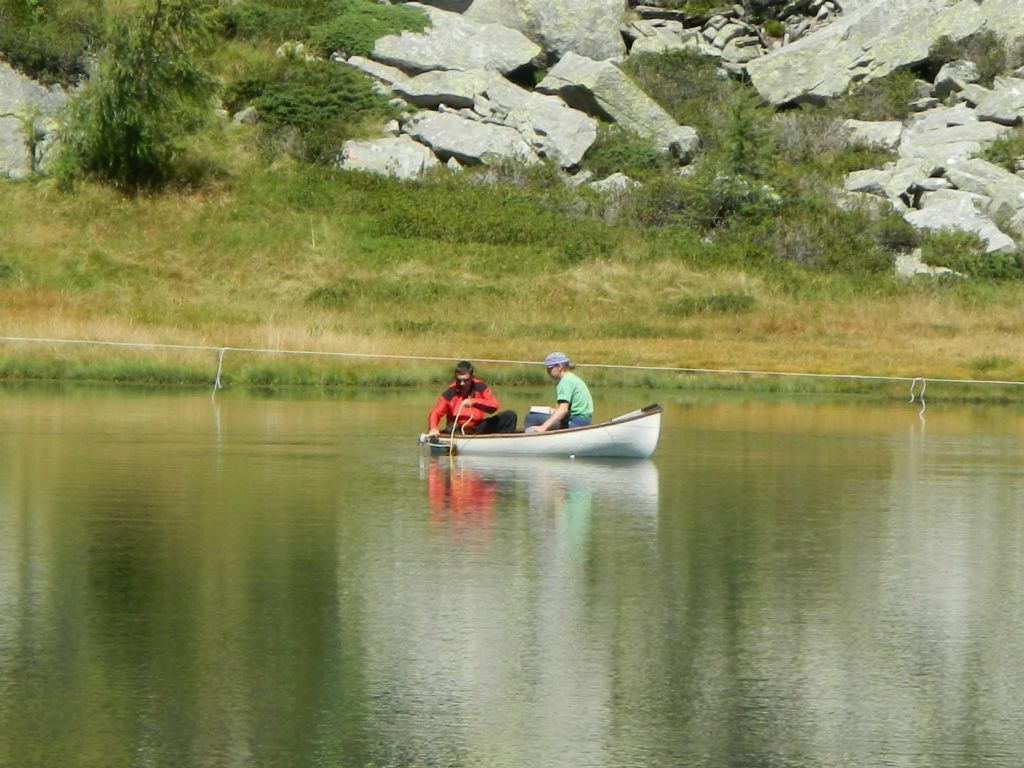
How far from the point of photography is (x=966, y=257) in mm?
52656

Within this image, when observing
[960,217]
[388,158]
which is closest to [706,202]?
[960,217]

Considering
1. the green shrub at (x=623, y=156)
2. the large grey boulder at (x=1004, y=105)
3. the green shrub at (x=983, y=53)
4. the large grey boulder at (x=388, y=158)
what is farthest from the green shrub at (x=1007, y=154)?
the large grey boulder at (x=388, y=158)

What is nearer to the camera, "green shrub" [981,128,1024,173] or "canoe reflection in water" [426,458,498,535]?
"canoe reflection in water" [426,458,498,535]

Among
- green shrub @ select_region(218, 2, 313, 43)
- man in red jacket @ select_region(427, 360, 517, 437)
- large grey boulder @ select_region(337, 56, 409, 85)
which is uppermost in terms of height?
green shrub @ select_region(218, 2, 313, 43)

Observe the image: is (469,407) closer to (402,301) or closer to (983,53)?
(402,301)

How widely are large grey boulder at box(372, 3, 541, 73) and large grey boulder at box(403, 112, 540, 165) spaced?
508cm

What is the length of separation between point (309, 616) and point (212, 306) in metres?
33.8

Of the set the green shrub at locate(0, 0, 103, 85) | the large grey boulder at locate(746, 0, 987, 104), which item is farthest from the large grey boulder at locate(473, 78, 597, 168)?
the green shrub at locate(0, 0, 103, 85)

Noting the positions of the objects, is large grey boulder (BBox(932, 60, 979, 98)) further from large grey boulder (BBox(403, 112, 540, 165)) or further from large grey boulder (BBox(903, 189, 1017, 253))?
large grey boulder (BBox(403, 112, 540, 165))

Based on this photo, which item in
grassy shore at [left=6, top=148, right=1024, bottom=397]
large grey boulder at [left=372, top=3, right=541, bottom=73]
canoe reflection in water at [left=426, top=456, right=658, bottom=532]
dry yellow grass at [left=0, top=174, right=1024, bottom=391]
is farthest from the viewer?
large grey boulder at [left=372, top=3, right=541, bottom=73]

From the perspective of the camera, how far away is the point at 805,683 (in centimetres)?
1038

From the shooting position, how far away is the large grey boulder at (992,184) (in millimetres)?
57406

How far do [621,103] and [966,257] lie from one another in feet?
53.3

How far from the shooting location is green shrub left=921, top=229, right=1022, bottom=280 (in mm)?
52250
